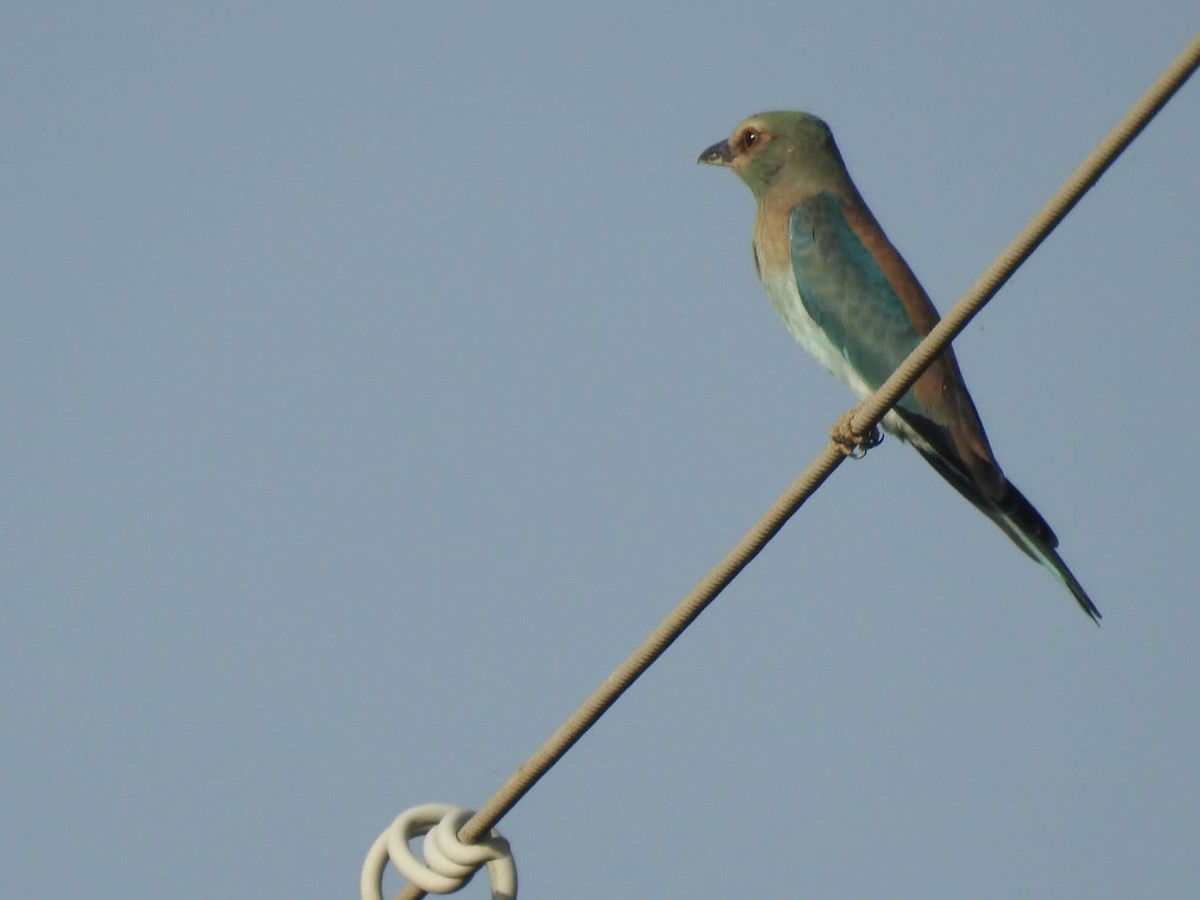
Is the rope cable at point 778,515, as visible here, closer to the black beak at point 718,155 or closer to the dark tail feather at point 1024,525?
the dark tail feather at point 1024,525

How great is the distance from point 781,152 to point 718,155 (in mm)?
294

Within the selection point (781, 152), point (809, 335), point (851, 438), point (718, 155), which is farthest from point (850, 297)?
point (851, 438)

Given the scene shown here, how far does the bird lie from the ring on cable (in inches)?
81.7

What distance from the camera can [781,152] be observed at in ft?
21.5

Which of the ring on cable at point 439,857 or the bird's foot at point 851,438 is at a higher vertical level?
the bird's foot at point 851,438

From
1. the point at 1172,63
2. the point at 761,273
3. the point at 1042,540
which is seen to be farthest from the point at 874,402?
the point at 761,273

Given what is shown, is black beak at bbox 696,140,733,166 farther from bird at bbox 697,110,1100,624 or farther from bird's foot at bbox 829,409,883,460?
bird's foot at bbox 829,409,883,460

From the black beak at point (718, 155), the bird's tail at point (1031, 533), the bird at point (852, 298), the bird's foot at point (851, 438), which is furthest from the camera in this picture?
the black beak at point (718, 155)

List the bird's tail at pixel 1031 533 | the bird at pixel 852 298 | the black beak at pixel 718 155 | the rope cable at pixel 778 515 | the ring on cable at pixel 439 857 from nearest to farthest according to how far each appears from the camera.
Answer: the rope cable at pixel 778 515 → the ring on cable at pixel 439 857 → the bird's tail at pixel 1031 533 → the bird at pixel 852 298 → the black beak at pixel 718 155

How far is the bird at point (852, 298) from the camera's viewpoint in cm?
541

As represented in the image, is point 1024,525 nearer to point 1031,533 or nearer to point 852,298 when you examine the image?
point 1031,533

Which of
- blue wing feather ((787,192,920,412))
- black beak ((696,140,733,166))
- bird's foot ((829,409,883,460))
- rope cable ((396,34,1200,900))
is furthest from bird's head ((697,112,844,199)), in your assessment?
rope cable ((396,34,1200,900))

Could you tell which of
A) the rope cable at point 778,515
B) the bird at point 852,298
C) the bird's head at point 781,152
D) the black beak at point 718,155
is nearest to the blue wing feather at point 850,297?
the bird at point 852,298

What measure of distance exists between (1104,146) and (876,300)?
299 centimetres
